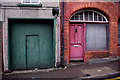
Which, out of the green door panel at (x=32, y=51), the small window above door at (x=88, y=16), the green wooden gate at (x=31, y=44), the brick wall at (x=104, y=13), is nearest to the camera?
the green wooden gate at (x=31, y=44)

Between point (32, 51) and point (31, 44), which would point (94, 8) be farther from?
point (32, 51)

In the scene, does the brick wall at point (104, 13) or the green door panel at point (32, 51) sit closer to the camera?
the green door panel at point (32, 51)

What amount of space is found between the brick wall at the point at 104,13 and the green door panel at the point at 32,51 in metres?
1.76

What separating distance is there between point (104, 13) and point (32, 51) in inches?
207

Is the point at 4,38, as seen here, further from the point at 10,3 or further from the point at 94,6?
the point at 94,6

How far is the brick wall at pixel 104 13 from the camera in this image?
5957 millimetres

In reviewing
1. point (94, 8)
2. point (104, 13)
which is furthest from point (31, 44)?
point (104, 13)

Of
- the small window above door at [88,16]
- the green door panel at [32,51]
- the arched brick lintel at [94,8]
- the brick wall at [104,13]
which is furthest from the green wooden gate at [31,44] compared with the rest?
the small window above door at [88,16]

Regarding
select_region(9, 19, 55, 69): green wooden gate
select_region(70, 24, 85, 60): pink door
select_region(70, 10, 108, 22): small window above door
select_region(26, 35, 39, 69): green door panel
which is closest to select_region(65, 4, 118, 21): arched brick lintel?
select_region(70, 10, 108, 22): small window above door

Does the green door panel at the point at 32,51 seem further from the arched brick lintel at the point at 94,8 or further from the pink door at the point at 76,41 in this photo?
the arched brick lintel at the point at 94,8

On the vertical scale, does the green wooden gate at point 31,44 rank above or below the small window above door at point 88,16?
below

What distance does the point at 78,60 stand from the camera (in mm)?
6422

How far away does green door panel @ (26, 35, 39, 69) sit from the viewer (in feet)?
19.2

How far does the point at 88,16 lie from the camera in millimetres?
6457
